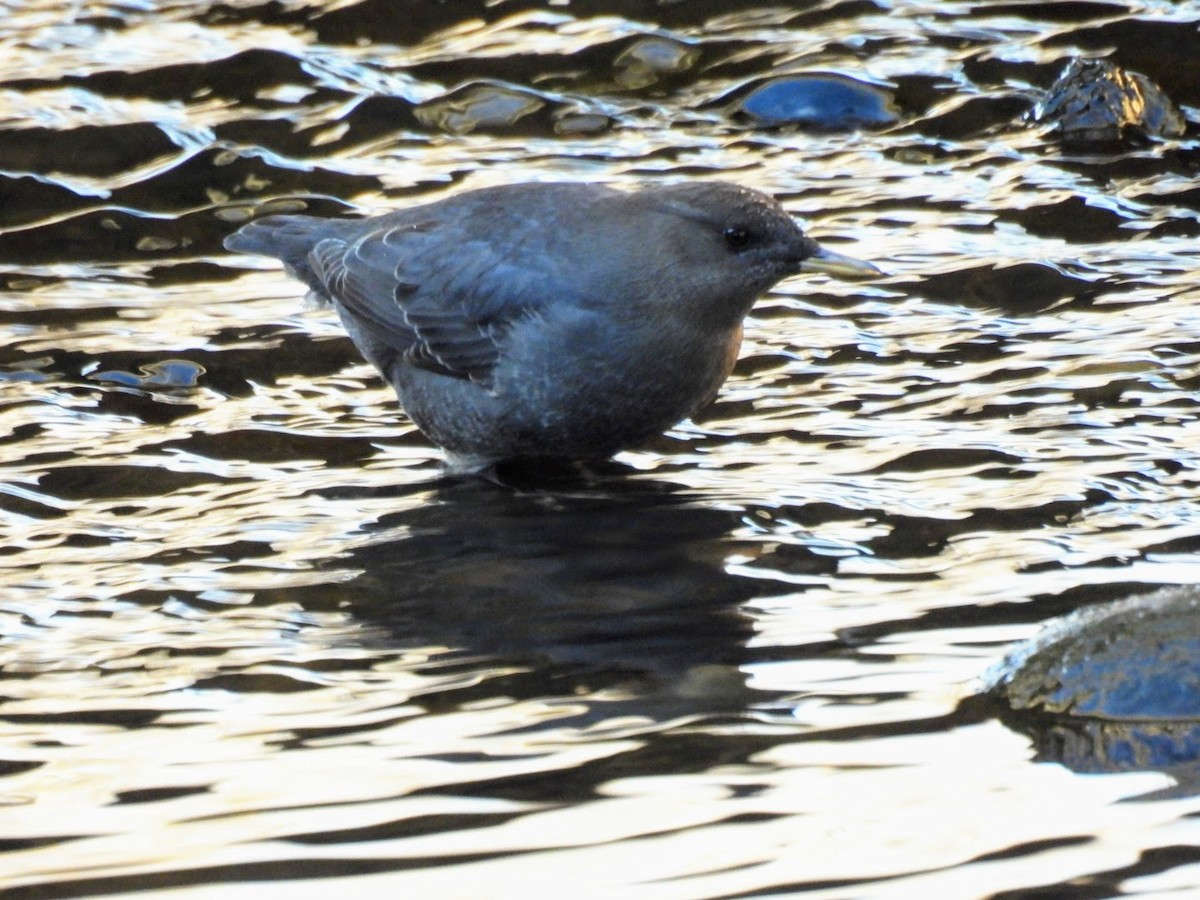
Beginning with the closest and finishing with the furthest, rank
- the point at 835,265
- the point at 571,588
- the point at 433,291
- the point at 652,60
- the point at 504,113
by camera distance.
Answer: the point at 571,588 → the point at 835,265 → the point at 433,291 → the point at 504,113 → the point at 652,60

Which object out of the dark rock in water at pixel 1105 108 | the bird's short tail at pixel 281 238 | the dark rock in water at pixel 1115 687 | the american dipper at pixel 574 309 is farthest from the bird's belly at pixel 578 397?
the dark rock in water at pixel 1105 108

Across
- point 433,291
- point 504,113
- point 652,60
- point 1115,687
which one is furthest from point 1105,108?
point 1115,687

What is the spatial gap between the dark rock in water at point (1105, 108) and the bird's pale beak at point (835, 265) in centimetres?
275

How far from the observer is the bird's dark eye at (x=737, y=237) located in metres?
5.07

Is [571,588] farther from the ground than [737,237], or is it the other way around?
[737,237]

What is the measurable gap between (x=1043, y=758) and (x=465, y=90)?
5.50m

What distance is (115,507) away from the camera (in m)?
4.96

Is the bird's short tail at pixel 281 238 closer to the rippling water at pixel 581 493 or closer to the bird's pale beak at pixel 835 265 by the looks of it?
the rippling water at pixel 581 493

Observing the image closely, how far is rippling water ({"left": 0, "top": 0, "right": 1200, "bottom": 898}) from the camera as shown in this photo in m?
3.12

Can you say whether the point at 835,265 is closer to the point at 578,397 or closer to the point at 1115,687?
the point at 578,397

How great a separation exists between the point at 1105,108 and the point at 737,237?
2.93 meters

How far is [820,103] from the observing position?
7.94 meters

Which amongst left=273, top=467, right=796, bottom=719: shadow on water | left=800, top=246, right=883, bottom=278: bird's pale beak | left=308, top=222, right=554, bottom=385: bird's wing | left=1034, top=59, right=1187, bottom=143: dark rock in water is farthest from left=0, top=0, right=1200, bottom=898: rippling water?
left=800, top=246, right=883, bottom=278: bird's pale beak

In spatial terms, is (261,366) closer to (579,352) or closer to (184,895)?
(579,352)
